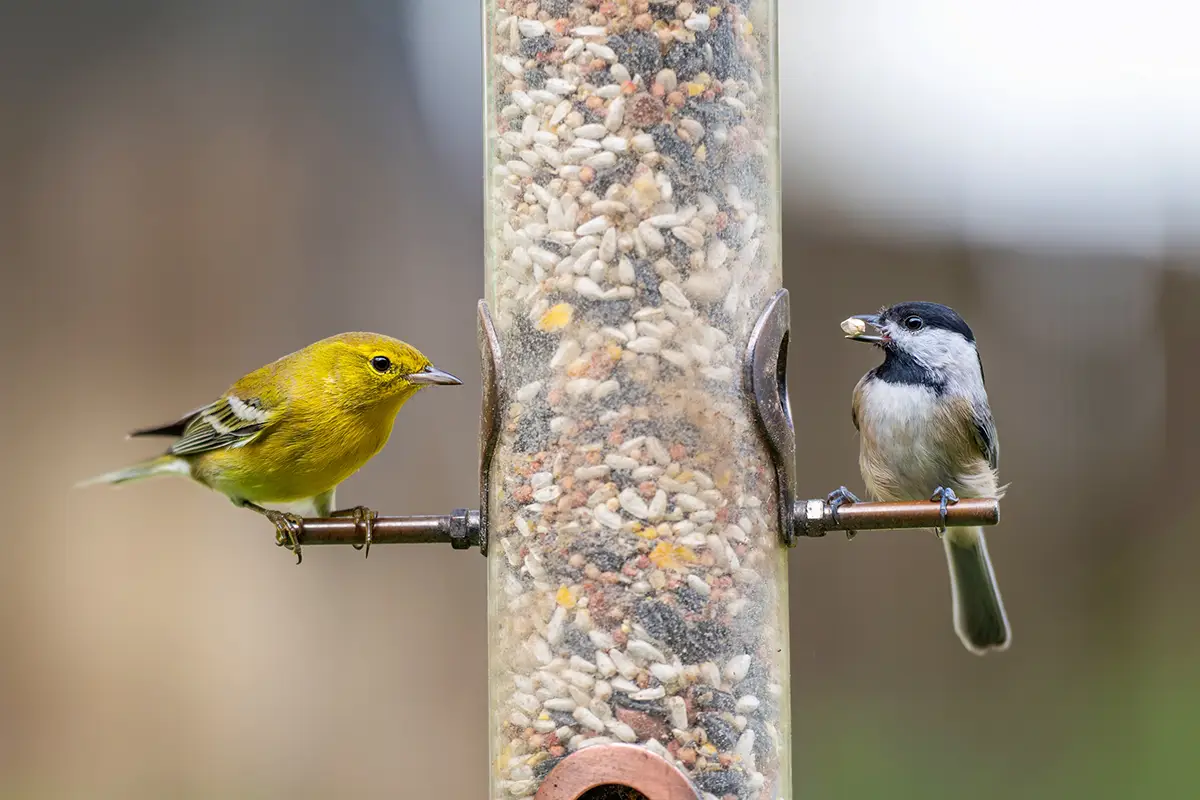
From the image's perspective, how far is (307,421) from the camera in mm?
4262

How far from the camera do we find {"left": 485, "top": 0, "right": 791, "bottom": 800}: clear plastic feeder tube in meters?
3.07

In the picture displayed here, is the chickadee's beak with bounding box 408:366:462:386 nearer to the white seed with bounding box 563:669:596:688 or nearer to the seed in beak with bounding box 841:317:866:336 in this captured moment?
the white seed with bounding box 563:669:596:688

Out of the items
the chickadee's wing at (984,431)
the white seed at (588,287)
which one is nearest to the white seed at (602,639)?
the white seed at (588,287)

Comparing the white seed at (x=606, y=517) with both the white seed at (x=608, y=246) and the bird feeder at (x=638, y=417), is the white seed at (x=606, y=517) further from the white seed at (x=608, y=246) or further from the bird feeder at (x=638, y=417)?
the white seed at (x=608, y=246)

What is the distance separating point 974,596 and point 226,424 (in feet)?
8.59

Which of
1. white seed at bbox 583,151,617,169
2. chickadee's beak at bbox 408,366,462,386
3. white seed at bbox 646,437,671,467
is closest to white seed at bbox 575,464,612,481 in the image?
white seed at bbox 646,437,671,467

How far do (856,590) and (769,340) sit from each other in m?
5.47

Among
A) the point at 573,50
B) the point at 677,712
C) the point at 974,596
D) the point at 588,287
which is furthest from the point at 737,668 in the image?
the point at 974,596

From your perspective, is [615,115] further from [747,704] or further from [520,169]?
[747,704]

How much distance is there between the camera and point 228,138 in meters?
8.05

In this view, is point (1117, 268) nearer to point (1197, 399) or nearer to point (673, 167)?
point (1197, 399)

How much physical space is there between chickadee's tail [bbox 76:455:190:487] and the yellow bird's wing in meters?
0.05

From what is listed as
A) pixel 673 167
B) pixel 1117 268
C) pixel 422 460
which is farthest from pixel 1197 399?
pixel 673 167

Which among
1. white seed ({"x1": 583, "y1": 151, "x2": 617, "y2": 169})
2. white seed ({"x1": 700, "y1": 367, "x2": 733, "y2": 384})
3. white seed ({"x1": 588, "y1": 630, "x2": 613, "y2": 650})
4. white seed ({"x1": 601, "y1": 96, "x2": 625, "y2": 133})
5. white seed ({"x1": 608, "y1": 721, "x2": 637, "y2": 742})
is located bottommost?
white seed ({"x1": 608, "y1": 721, "x2": 637, "y2": 742})
